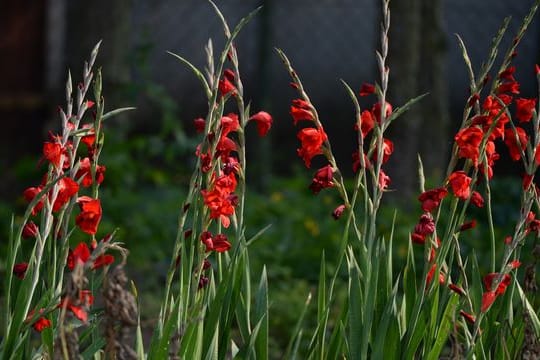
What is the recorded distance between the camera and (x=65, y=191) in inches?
91.1

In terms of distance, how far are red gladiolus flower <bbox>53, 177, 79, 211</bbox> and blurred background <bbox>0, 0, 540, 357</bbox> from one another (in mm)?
2408

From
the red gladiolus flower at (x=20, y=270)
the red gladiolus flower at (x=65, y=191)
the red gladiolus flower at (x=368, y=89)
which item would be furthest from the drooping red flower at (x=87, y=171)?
the red gladiolus flower at (x=368, y=89)

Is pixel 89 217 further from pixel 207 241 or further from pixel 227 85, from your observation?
pixel 227 85

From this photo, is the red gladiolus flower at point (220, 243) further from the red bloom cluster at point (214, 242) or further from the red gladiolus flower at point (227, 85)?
the red gladiolus flower at point (227, 85)

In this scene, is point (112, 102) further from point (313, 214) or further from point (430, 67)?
point (430, 67)

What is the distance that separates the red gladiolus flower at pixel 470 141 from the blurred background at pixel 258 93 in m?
2.41

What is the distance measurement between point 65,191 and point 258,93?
623 centimetres

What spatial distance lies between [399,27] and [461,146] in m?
5.01

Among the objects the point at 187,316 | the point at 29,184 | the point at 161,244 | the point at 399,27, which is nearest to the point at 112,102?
the point at 29,184

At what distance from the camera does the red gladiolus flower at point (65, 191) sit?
2.28m

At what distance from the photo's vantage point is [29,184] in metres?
7.22

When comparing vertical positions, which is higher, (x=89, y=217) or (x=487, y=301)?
(x=89, y=217)

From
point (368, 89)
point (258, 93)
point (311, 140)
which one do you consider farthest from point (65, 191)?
point (258, 93)

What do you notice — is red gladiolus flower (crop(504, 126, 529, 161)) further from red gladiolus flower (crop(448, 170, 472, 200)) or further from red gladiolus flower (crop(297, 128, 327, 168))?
red gladiolus flower (crop(297, 128, 327, 168))
